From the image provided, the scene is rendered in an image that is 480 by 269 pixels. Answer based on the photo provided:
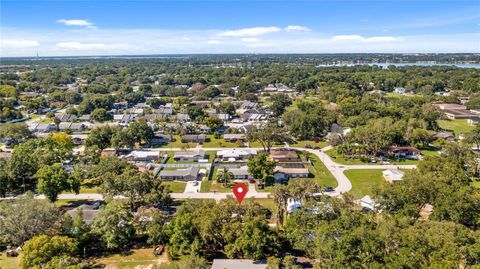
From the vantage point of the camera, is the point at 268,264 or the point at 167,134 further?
the point at 167,134

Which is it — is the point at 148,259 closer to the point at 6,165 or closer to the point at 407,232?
the point at 407,232

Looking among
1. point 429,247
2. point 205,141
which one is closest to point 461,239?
point 429,247

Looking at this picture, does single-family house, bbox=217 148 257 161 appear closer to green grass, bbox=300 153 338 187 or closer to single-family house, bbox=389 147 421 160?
green grass, bbox=300 153 338 187

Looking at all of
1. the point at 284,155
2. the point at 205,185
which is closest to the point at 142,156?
the point at 205,185

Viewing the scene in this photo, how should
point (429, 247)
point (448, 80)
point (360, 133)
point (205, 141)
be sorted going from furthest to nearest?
1. point (448, 80)
2. point (205, 141)
3. point (360, 133)
4. point (429, 247)

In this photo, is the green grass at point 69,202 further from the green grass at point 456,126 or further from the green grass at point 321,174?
the green grass at point 456,126

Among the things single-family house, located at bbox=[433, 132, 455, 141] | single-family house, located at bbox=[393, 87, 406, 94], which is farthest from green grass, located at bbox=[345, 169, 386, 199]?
single-family house, located at bbox=[393, 87, 406, 94]

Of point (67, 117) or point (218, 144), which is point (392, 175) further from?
point (67, 117)
